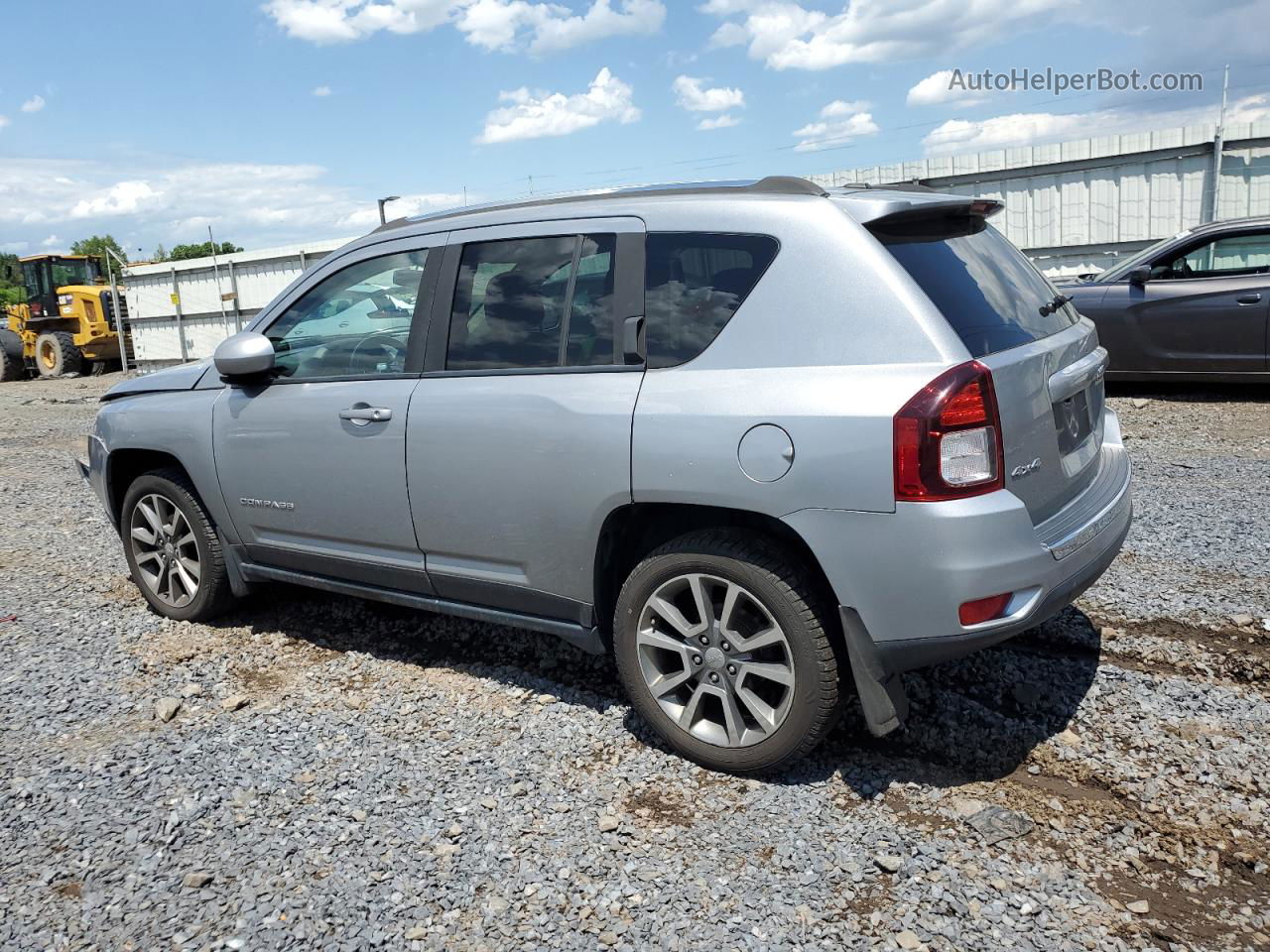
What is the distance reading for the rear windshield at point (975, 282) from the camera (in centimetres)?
302

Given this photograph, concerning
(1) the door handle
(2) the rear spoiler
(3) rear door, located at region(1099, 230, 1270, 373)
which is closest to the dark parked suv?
(3) rear door, located at region(1099, 230, 1270, 373)

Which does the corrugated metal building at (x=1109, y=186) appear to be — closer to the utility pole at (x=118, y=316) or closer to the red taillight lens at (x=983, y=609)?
the red taillight lens at (x=983, y=609)

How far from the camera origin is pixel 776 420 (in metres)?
2.97

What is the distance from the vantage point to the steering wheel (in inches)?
158

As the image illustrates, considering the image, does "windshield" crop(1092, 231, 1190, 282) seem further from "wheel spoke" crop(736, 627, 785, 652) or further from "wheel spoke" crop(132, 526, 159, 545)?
"wheel spoke" crop(132, 526, 159, 545)

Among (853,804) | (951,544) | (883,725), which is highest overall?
(951,544)

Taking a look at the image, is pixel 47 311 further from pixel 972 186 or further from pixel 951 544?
pixel 951 544

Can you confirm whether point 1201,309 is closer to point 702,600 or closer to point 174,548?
point 702,600

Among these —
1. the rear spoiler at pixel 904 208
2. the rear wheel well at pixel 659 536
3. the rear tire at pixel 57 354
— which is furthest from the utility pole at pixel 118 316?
the rear spoiler at pixel 904 208

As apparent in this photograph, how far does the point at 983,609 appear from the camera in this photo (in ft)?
9.42

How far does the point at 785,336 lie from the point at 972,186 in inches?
539

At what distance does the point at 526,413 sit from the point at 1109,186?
521 inches

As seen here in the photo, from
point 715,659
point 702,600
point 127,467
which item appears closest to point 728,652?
point 715,659

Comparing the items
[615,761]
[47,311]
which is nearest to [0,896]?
[615,761]
